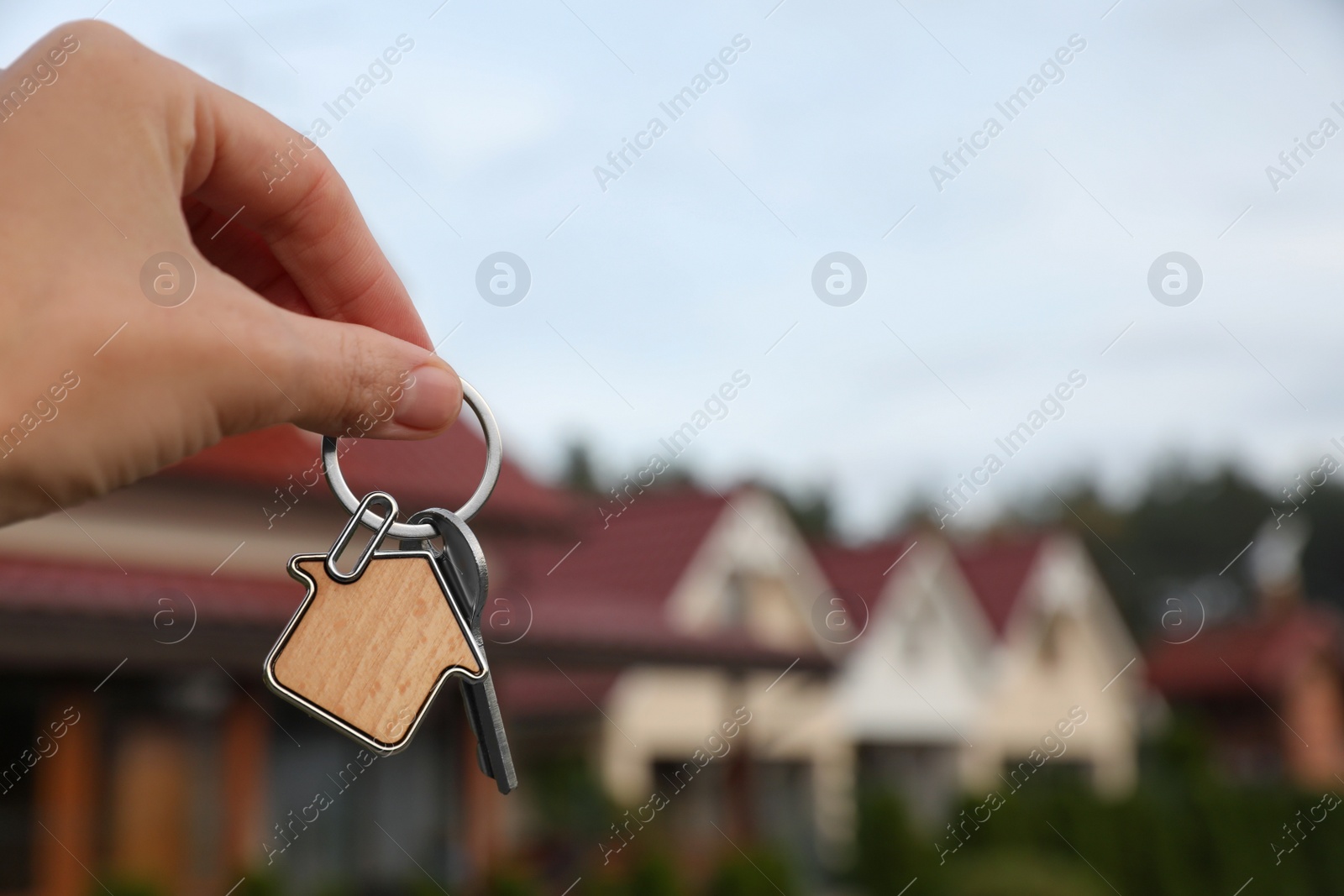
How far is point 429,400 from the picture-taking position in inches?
51.0

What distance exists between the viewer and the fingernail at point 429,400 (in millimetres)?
1287

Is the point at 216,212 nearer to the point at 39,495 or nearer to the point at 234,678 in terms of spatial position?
the point at 39,495

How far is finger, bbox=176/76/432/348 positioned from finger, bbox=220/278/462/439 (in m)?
0.15

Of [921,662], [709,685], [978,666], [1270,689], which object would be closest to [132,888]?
[709,685]

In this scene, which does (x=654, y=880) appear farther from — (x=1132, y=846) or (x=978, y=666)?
(x=978, y=666)

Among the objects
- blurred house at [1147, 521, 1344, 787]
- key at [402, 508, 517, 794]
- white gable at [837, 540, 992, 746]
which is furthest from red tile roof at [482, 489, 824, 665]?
blurred house at [1147, 521, 1344, 787]

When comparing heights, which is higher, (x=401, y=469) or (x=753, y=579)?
(x=401, y=469)

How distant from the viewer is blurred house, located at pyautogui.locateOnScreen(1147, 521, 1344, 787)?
37.6 metres

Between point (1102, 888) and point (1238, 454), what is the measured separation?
62.1 m

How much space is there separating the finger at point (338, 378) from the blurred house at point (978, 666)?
21657 mm

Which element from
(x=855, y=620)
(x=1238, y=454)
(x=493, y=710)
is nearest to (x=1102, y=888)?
(x=855, y=620)

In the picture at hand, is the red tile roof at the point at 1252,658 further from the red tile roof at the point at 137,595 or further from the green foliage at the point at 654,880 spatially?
the red tile roof at the point at 137,595

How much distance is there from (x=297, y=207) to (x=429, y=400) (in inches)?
10.9

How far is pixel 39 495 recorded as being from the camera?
1.15 m
